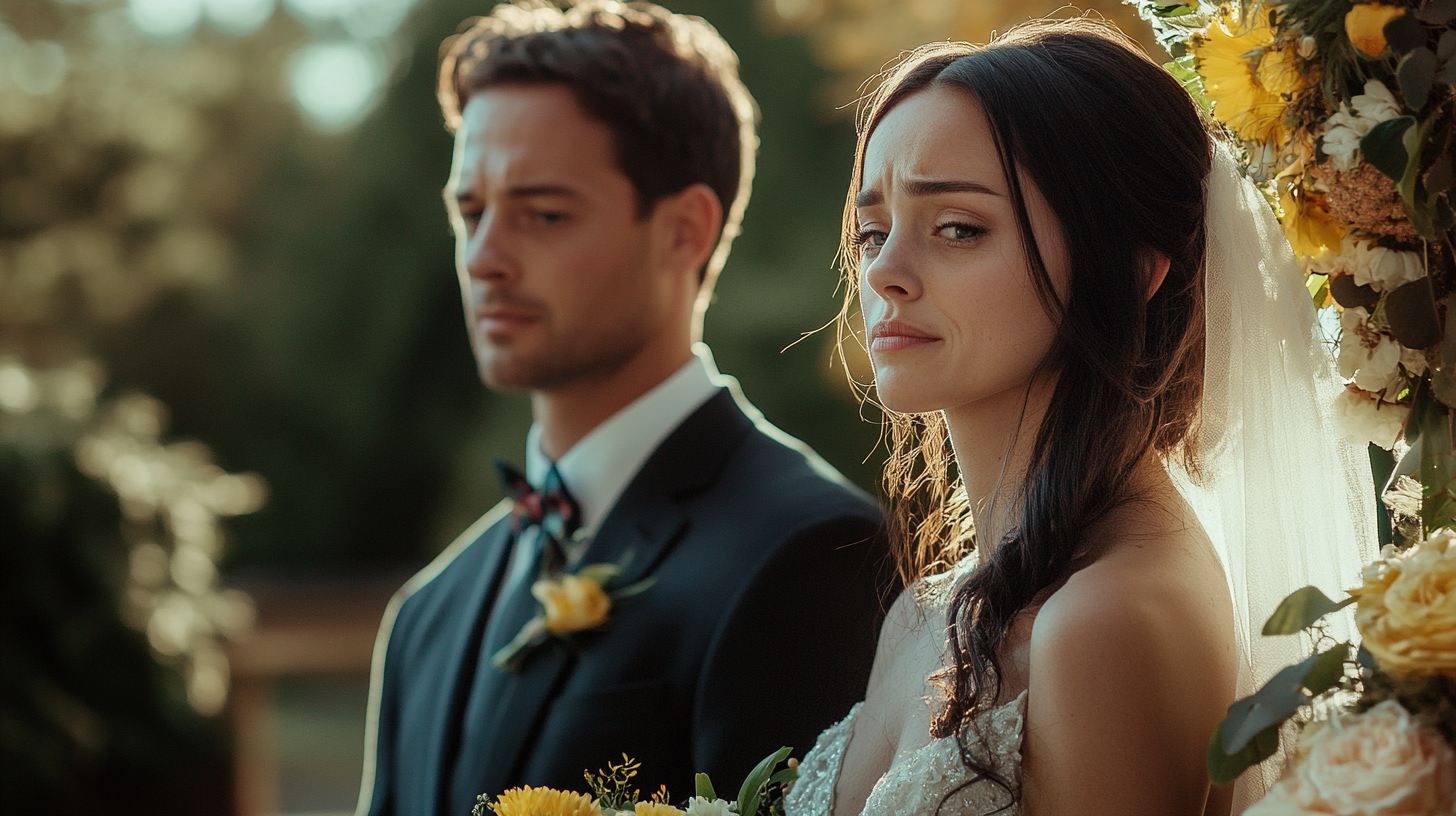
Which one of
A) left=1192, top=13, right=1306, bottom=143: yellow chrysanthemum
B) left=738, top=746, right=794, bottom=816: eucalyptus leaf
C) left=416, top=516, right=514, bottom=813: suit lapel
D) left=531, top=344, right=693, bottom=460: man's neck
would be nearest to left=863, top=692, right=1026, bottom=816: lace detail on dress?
left=738, top=746, right=794, bottom=816: eucalyptus leaf

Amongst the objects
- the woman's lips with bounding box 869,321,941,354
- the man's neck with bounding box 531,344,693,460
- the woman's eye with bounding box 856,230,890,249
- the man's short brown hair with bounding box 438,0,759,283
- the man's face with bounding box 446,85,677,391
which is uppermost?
the man's short brown hair with bounding box 438,0,759,283

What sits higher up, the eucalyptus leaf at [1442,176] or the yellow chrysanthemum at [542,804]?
the eucalyptus leaf at [1442,176]

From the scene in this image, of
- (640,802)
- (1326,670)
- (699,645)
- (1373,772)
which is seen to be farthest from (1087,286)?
(699,645)

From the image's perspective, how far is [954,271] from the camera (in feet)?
5.53

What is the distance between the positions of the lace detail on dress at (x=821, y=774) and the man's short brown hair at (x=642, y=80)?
1382mm

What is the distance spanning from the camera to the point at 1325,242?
5.14 ft

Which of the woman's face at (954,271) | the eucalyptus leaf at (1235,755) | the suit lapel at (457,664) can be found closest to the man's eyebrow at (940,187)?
the woman's face at (954,271)

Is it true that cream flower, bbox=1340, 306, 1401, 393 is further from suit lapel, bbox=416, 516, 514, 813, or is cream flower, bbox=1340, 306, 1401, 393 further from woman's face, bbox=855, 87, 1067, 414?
suit lapel, bbox=416, 516, 514, 813

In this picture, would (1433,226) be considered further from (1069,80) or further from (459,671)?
(459,671)

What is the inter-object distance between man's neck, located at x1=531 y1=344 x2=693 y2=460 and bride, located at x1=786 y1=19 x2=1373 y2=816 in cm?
120

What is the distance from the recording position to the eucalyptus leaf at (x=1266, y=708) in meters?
1.31

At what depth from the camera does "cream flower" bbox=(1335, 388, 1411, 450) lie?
1550 millimetres

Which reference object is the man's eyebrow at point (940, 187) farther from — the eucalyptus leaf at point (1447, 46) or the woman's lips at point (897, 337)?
the eucalyptus leaf at point (1447, 46)

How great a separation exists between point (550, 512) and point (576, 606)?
0.41 metres
